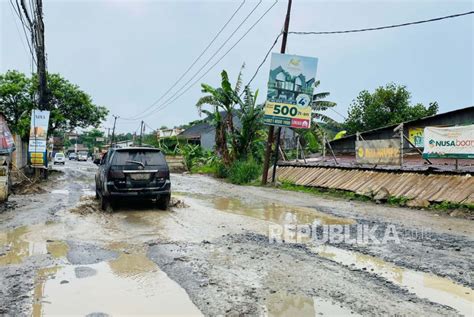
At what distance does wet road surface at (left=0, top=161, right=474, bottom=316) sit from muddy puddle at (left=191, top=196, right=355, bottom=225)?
0.52 ft

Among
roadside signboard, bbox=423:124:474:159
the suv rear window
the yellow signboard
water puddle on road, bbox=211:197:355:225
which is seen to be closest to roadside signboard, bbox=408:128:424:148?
roadside signboard, bbox=423:124:474:159

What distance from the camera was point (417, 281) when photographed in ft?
16.0

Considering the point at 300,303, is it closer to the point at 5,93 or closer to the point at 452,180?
the point at 452,180

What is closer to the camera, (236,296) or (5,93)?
(236,296)

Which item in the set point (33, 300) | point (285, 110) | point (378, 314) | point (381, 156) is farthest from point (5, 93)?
point (378, 314)

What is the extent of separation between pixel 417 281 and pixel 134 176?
7005mm

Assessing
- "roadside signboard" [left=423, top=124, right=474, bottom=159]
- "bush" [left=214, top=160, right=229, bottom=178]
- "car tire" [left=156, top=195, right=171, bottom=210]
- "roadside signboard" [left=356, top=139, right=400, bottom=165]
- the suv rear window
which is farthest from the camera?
"bush" [left=214, top=160, right=229, bottom=178]

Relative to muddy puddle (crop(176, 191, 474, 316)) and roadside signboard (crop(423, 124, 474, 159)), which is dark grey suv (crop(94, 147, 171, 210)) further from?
roadside signboard (crop(423, 124, 474, 159))

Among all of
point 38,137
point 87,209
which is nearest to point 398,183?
point 87,209

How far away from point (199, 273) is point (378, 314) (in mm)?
2239

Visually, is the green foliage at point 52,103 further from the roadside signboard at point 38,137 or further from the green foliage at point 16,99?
the roadside signboard at point 38,137

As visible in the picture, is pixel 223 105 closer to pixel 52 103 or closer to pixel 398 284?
pixel 52 103

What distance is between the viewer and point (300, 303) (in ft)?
13.7

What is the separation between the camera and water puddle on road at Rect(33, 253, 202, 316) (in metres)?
4.01
